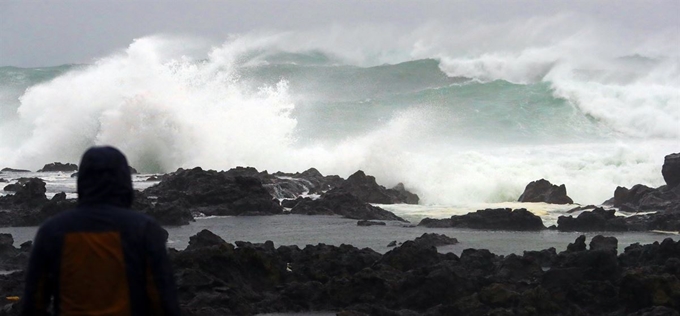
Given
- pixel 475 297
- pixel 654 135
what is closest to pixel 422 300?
pixel 475 297

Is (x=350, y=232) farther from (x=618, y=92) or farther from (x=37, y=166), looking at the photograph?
(x=618, y=92)

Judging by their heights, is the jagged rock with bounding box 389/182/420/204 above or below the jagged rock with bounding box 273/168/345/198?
below

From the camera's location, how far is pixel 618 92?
44812 millimetres

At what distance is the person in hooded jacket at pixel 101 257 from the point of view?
2.96 m

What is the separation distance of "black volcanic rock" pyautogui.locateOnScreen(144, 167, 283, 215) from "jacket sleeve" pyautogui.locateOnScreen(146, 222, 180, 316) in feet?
51.9

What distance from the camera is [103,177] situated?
9.85ft

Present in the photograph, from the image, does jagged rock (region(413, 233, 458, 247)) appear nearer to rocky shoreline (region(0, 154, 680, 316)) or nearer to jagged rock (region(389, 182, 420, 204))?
rocky shoreline (region(0, 154, 680, 316))

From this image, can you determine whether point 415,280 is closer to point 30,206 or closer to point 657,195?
point 30,206

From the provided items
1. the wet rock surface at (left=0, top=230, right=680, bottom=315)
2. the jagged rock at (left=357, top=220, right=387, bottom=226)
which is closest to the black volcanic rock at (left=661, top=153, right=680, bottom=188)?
the jagged rock at (left=357, top=220, right=387, bottom=226)

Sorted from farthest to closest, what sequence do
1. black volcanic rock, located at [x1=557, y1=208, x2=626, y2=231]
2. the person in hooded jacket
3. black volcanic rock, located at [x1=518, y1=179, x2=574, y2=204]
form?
black volcanic rock, located at [x1=518, y1=179, x2=574, y2=204]
black volcanic rock, located at [x1=557, y1=208, x2=626, y2=231]
the person in hooded jacket

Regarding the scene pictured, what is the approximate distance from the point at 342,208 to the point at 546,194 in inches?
229

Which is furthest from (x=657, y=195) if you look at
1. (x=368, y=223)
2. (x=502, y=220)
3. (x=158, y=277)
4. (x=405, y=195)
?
(x=158, y=277)

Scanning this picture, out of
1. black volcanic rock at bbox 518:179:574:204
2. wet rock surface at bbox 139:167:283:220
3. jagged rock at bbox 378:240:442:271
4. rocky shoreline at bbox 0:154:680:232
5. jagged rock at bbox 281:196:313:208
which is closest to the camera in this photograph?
jagged rock at bbox 378:240:442:271

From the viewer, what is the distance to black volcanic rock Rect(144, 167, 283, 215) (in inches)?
761
